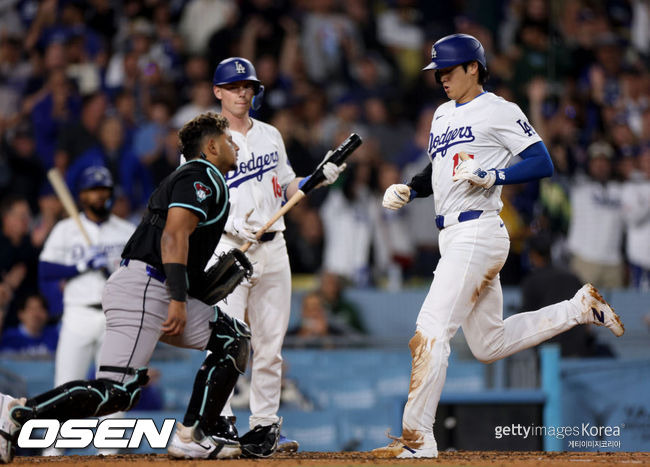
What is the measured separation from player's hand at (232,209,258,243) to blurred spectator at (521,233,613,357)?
136 inches

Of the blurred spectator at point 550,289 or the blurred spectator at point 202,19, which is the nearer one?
the blurred spectator at point 550,289

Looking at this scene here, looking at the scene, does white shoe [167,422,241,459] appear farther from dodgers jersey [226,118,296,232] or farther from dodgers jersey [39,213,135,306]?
dodgers jersey [39,213,135,306]

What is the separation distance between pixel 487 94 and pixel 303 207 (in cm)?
547

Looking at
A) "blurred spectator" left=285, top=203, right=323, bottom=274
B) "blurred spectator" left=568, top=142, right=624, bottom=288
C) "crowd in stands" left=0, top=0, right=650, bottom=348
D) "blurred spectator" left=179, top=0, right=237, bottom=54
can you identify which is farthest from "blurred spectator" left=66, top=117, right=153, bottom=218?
"blurred spectator" left=568, top=142, right=624, bottom=288

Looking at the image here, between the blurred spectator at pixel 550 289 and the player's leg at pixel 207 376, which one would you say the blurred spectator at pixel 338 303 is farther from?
the player's leg at pixel 207 376

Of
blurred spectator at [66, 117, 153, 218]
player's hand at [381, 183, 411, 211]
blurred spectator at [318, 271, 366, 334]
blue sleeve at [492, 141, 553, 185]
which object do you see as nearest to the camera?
blue sleeve at [492, 141, 553, 185]

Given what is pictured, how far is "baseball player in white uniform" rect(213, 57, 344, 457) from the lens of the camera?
6.50 m

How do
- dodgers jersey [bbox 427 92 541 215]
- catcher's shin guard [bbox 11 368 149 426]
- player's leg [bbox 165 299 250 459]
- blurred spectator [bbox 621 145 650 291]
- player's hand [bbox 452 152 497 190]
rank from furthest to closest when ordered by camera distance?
blurred spectator [bbox 621 145 650 291]
dodgers jersey [bbox 427 92 541 215]
player's hand [bbox 452 152 497 190]
player's leg [bbox 165 299 250 459]
catcher's shin guard [bbox 11 368 149 426]

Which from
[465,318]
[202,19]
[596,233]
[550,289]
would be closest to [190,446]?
[465,318]

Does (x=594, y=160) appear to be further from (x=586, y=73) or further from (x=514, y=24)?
(x=514, y=24)

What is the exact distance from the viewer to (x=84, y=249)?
28.8 ft

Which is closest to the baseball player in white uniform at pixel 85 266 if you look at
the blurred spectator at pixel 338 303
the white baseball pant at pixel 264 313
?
the blurred spectator at pixel 338 303

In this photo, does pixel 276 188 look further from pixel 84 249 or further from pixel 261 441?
pixel 84 249

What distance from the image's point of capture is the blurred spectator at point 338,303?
10.3 m
